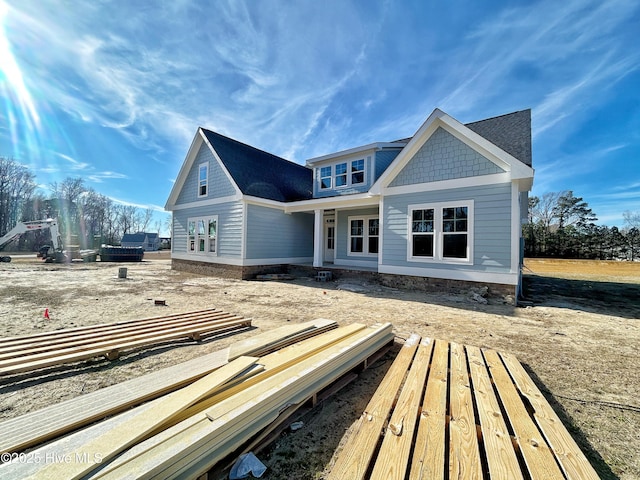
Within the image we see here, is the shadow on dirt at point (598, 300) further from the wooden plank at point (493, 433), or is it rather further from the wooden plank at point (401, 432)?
the wooden plank at point (401, 432)

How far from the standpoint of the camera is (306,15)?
7688 millimetres

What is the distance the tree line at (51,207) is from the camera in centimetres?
3691

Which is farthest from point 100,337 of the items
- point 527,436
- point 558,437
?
point 558,437

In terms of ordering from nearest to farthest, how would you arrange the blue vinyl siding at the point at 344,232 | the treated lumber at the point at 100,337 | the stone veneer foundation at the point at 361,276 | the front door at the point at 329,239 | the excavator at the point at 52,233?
1. the treated lumber at the point at 100,337
2. the stone veneer foundation at the point at 361,276
3. the blue vinyl siding at the point at 344,232
4. the front door at the point at 329,239
5. the excavator at the point at 52,233

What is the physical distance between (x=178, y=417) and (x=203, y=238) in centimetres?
1313

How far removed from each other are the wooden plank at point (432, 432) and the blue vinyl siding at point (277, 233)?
10066 mm

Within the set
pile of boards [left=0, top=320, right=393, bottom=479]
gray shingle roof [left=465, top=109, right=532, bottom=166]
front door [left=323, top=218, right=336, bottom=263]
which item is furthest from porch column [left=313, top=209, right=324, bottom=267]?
pile of boards [left=0, top=320, right=393, bottom=479]

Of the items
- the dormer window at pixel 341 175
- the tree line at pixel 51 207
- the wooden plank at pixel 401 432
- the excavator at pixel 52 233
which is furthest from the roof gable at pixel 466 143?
the tree line at pixel 51 207

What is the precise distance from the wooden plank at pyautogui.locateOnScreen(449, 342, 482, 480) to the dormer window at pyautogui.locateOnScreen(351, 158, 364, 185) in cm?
985

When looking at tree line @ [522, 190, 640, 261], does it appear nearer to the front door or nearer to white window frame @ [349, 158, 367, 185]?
the front door

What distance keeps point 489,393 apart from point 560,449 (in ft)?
2.36

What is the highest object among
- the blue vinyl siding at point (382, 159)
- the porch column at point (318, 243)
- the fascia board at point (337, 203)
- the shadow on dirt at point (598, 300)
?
the blue vinyl siding at point (382, 159)

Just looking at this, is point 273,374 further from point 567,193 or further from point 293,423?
point 567,193

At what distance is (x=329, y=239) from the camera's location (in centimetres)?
1408
